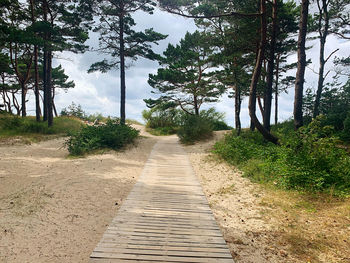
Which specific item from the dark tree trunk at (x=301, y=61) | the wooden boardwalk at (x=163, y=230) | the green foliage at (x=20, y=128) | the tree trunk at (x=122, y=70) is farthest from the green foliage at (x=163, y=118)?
the wooden boardwalk at (x=163, y=230)

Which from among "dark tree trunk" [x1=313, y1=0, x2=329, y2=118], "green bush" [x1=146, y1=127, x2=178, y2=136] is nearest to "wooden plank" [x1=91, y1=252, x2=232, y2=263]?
"dark tree trunk" [x1=313, y1=0, x2=329, y2=118]

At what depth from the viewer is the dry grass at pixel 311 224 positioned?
324 cm

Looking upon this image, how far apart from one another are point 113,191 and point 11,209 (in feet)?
6.89

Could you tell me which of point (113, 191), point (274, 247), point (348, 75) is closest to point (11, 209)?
point (113, 191)

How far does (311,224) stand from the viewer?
3.98 m

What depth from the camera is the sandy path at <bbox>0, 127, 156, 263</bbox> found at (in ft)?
10.4

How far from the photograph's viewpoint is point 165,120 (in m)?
24.9

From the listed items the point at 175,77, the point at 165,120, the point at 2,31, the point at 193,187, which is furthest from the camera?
the point at 165,120

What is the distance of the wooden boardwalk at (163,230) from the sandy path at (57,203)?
0.32m

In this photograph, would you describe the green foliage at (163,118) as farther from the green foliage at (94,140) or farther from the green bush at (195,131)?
the green foliage at (94,140)

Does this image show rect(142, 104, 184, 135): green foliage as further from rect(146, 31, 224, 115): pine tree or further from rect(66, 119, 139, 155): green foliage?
rect(66, 119, 139, 155): green foliage

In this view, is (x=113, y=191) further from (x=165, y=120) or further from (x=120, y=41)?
(x=165, y=120)

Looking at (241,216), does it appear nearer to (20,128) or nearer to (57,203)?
(57,203)

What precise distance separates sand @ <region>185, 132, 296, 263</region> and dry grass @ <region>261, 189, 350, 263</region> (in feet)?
0.59
